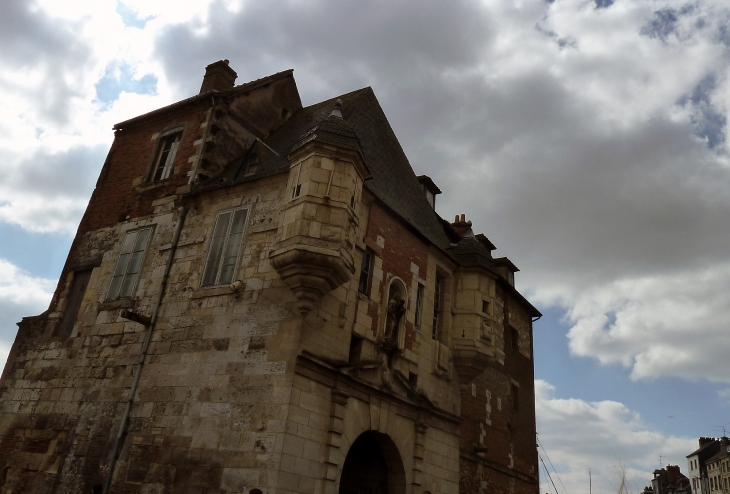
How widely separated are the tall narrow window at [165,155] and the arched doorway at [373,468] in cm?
813

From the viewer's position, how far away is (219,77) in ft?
53.2

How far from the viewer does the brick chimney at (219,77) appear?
16156 millimetres

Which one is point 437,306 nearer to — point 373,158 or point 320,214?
point 373,158

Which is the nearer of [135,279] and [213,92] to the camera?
[135,279]

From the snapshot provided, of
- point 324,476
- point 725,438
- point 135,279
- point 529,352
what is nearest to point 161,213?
point 135,279

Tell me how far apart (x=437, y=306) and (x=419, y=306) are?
125 cm

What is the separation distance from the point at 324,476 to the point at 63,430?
6226mm

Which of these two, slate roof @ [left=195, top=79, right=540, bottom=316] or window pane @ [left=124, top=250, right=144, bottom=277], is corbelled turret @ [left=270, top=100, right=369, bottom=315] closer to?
slate roof @ [left=195, top=79, right=540, bottom=316]

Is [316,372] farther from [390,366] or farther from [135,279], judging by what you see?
[135,279]

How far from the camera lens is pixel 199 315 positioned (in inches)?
451

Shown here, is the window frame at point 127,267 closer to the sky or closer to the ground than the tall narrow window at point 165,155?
closer to the ground

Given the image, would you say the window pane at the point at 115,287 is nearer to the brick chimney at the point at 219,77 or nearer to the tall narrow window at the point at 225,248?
the tall narrow window at the point at 225,248

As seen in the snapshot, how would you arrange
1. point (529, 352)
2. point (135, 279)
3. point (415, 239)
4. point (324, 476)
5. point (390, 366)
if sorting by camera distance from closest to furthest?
point (324, 476)
point (390, 366)
point (135, 279)
point (415, 239)
point (529, 352)

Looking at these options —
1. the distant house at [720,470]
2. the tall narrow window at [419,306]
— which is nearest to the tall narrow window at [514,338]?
the tall narrow window at [419,306]
